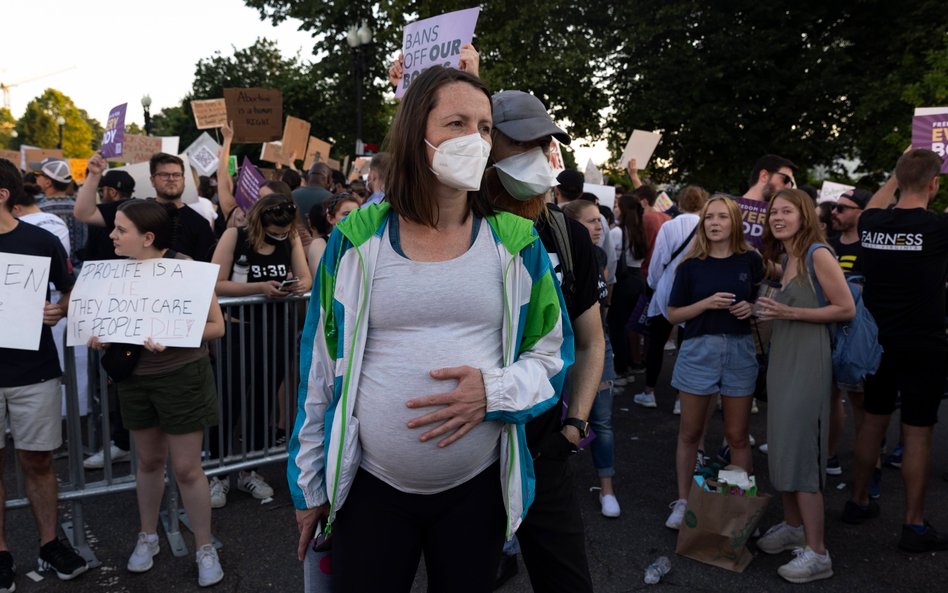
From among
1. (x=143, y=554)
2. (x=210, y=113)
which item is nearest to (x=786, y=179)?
(x=143, y=554)

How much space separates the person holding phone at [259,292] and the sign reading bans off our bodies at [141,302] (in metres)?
0.86

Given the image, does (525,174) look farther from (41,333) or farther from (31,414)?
(31,414)

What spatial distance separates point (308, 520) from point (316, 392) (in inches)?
13.9

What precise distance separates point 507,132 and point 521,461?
1098mm

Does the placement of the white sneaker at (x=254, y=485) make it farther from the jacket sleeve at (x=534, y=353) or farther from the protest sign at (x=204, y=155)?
the protest sign at (x=204, y=155)

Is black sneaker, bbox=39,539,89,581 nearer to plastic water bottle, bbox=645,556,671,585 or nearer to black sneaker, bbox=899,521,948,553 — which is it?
plastic water bottle, bbox=645,556,671,585

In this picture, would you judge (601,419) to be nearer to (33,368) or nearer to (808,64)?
(33,368)

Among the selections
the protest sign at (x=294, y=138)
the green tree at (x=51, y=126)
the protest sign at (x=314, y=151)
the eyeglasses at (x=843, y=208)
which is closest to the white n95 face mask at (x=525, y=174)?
Result: the eyeglasses at (x=843, y=208)

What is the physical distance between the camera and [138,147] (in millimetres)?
9453

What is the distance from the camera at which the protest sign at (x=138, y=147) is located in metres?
9.33

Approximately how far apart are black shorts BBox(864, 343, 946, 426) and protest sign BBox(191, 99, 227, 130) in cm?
870

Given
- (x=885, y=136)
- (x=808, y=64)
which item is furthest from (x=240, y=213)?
(x=808, y=64)

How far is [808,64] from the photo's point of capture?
16.9 meters

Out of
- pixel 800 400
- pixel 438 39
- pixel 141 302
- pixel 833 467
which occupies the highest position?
pixel 438 39
